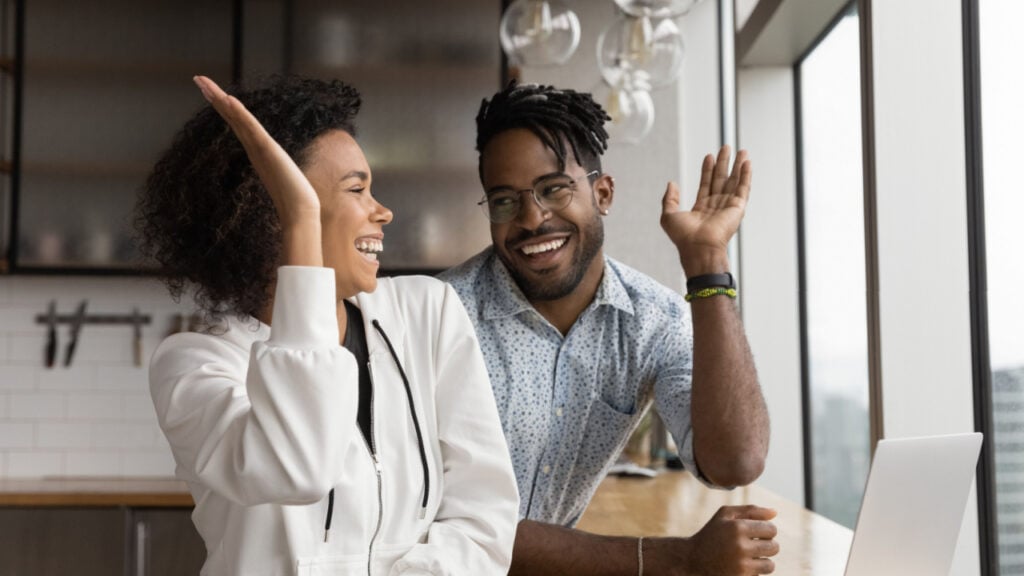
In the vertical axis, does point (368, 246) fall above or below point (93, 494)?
above

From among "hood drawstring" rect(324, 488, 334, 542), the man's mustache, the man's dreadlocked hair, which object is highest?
the man's dreadlocked hair

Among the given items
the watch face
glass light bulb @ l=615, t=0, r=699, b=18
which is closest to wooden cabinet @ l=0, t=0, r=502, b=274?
glass light bulb @ l=615, t=0, r=699, b=18

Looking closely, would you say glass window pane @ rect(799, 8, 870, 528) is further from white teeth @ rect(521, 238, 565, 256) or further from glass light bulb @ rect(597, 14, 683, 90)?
white teeth @ rect(521, 238, 565, 256)

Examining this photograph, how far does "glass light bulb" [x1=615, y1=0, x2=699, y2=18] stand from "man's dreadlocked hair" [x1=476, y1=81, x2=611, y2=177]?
23.0 inches

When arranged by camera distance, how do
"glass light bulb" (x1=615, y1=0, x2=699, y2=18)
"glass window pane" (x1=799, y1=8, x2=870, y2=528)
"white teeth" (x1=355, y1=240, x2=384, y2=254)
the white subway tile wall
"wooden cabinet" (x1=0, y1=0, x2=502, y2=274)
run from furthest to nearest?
the white subway tile wall
"wooden cabinet" (x1=0, y1=0, x2=502, y2=274)
"glass window pane" (x1=799, y1=8, x2=870, y2=528)
"glass light bulb" (x1=615, y1=0, x2=699, y2=18)
"white teeth" (x1=355, y1=240, x2=384, y2=254)

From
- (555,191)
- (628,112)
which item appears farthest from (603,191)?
(628,112)

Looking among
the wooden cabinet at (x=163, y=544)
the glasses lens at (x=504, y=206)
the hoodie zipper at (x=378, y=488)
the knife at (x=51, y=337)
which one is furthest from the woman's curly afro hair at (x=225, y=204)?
the knife at (x=51, y=337)

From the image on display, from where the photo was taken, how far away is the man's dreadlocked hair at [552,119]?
2053 millimetres

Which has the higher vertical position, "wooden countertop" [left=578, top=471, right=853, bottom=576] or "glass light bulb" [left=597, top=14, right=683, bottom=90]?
"glass light bulb" [left=597, top=14, right=683, bottom=90]

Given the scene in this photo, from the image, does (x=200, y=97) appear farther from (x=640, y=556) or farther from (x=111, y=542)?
(x=640, y=556)

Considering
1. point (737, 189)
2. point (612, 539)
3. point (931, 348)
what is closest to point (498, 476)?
point (612, 539)

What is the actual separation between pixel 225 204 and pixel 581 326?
32.7 inches

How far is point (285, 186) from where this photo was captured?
1.27 metres

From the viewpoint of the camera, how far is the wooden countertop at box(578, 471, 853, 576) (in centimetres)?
207
